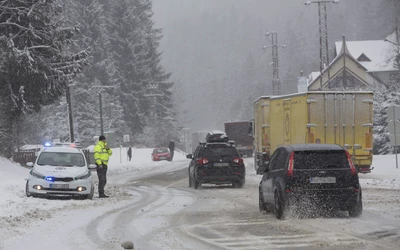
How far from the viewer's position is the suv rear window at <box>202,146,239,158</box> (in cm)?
2588

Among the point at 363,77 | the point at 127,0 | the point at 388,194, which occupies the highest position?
the point at 127,0

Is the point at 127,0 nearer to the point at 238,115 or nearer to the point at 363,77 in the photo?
the point at 363,77

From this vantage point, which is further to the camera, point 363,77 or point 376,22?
point 376,22

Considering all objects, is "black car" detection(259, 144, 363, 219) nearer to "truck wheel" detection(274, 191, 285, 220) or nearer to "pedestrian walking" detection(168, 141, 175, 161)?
"truck wheel" detection(274, 191, 285, 220)

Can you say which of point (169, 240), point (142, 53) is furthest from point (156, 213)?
point (142, 53)

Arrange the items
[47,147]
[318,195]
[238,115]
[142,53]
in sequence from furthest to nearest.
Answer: [238,115] < [142,53] < [47,147] < [318,195]

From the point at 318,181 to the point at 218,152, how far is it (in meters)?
11.6

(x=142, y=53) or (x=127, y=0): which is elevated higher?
(x=127, y=0)

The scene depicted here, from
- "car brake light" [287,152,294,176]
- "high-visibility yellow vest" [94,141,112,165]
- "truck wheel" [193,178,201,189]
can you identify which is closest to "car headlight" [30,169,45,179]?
"high-visibility yellow vest" [94,141,112,165]

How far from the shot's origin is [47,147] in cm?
2264

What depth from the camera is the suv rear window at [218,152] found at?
25.9 metres

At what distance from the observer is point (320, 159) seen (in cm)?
1476

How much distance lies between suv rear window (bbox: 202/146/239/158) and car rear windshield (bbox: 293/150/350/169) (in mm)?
11124

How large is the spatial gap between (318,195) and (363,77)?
90105 millimetres
